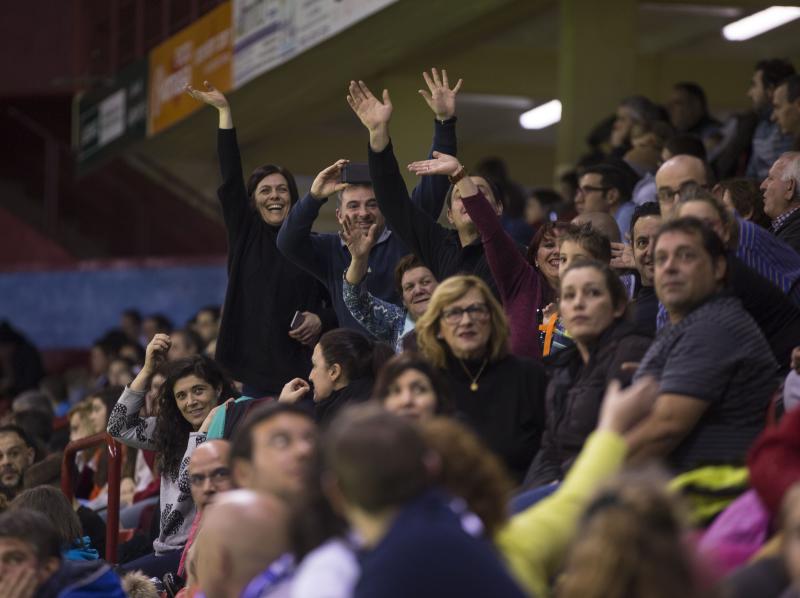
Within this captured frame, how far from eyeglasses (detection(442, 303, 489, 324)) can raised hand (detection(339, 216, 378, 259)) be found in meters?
1.58

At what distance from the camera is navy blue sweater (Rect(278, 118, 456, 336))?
264 inches

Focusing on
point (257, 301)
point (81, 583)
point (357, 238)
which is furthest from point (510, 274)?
point (81, 583)

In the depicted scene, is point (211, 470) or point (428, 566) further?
point (211, 470)

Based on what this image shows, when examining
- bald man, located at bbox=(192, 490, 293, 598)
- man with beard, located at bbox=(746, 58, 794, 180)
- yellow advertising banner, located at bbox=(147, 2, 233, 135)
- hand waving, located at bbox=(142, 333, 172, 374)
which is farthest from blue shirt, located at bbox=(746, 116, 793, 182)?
bald man, located at bbox=(192, 490, 293, 598)

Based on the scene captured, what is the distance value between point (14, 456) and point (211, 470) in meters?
2.70

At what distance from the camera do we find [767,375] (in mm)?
4625

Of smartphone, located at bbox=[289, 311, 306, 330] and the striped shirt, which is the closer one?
the striped shirt

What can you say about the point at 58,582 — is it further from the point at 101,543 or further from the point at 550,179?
the point at 550,179

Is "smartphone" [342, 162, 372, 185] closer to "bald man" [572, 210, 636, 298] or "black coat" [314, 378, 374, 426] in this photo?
"bald man" [572, 210, 636, 298]

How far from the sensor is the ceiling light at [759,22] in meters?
11.1

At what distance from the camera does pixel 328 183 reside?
6.79m

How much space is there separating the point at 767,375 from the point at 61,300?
12985 millimetres

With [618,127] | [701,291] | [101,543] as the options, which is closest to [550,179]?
[618,127]

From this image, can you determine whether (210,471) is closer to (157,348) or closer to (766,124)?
(157,348)
